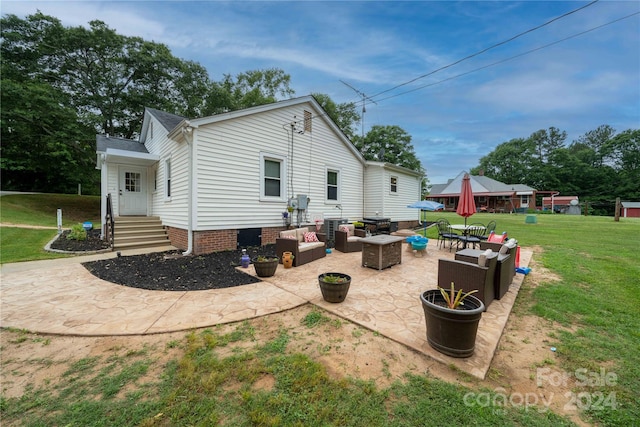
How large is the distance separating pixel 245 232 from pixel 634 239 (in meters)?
15.5

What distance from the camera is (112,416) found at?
1.84 m

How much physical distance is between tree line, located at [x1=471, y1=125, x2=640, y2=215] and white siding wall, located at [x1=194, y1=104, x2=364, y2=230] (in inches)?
1692

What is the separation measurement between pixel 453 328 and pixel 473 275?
4.99 feet

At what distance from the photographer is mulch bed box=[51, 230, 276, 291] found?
489cm

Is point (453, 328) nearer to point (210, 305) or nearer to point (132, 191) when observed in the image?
point (210, 305)

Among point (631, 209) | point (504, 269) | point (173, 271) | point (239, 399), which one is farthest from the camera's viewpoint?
point (631, 209)

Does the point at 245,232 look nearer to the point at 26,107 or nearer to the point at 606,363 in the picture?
the point at 606,363

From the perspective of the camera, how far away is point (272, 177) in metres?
9.02

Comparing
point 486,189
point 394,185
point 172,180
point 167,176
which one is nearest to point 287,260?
point 172,180

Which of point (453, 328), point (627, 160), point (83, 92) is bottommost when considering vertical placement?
point (453, 328)

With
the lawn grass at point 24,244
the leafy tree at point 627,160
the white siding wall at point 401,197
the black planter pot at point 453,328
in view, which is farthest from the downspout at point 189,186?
the leafy tree at point 627,160

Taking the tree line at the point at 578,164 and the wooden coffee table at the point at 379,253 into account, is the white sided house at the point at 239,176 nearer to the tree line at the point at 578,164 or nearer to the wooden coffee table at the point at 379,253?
the wooden coffee table at the point at 379,253

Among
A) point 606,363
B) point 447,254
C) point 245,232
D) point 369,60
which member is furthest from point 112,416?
point 369,60

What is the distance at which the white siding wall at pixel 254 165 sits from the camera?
7.39 metres
